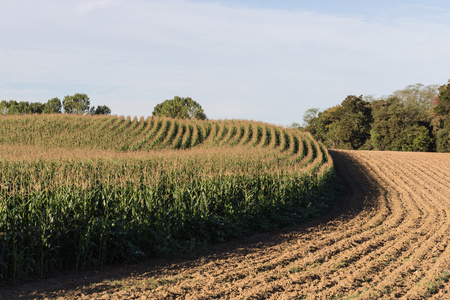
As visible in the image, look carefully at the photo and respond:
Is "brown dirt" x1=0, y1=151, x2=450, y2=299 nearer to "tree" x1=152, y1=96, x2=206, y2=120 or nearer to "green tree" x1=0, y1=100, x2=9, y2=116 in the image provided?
"tree" x1=152, y1=96, x2=206, y2=120

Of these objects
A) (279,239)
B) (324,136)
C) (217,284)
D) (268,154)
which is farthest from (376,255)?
(324,136)

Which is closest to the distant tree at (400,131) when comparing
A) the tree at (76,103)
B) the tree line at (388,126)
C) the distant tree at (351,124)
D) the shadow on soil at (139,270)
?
the tree line at (388,126)

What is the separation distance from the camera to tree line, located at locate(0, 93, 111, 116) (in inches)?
2594

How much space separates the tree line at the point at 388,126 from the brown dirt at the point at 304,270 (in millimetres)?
35552

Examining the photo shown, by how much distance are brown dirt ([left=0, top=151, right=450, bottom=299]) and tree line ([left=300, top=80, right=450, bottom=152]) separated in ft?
117

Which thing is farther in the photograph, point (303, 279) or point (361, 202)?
point (361, 202)

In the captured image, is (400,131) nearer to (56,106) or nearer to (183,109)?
(183,109)

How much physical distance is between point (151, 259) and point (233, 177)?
15.4 ft

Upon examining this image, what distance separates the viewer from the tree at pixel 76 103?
216 feet

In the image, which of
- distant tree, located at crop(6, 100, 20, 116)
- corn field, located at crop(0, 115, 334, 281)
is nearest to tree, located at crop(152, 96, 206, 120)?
distant tree, located at crop(6, 100, 20, 116)

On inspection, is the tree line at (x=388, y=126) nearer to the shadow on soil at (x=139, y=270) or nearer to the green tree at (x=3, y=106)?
the shadow on soil at (x=139, y=270)

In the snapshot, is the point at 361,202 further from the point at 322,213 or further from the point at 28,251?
the point at 28,251

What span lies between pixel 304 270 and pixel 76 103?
66.1 m

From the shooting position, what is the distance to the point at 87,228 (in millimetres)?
7262
